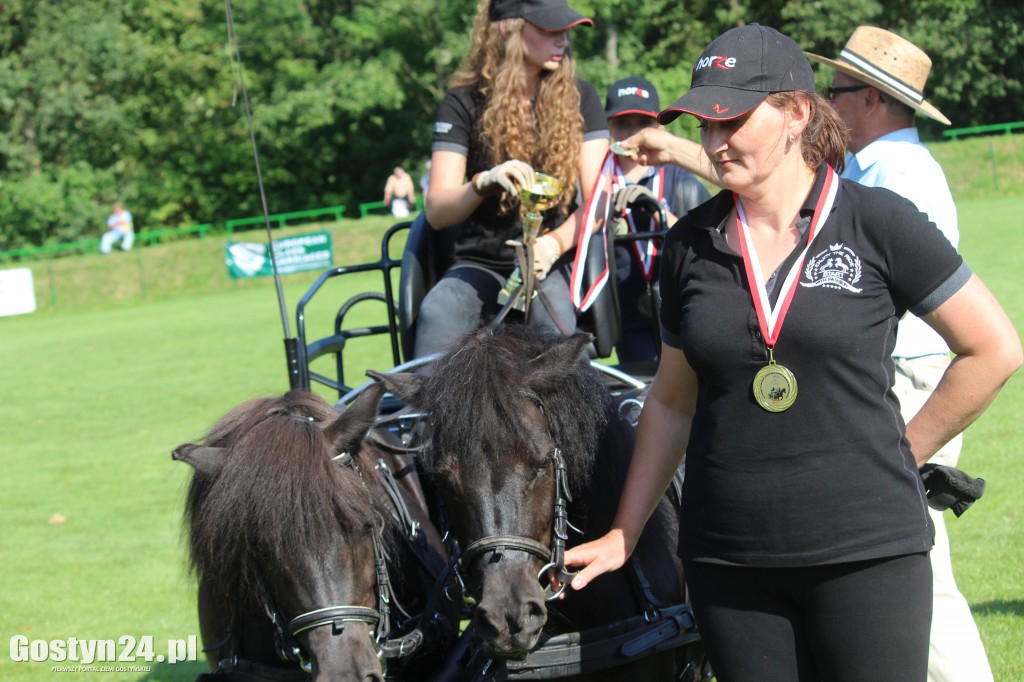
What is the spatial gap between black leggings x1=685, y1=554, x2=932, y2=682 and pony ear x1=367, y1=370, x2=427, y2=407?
113 cm

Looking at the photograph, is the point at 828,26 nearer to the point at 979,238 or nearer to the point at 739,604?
the point at 979,238

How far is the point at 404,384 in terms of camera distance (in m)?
3.53

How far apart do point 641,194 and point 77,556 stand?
19.1ft

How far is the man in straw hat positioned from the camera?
3.47 m

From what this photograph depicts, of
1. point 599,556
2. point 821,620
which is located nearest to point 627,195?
point 599,556

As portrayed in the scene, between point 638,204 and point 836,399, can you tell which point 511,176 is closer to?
point 638,204

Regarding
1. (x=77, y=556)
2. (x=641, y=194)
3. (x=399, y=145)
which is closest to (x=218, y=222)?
(x=399, y=145)

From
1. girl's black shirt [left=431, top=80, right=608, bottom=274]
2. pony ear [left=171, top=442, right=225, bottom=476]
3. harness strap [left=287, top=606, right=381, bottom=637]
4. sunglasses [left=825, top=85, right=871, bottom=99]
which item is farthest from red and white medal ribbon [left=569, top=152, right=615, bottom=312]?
harness strap [left=287, top=606, right=381, bottom=637]

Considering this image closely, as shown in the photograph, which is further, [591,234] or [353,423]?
[591,234]

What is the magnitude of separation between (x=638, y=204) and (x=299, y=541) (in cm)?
316

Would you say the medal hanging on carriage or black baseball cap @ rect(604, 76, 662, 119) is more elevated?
the medal hanging on carriage

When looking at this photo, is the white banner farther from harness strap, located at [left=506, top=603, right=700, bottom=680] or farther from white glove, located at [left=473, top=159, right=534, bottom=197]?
harness strap, located at [left=506, top=603, right=700, bottom=680]

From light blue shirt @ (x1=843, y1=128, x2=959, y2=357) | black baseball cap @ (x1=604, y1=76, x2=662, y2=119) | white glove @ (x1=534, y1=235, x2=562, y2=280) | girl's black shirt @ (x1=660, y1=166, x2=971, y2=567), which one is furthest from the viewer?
black baseball cap @ (x1=604, y1=76, x2=662, y2=119)

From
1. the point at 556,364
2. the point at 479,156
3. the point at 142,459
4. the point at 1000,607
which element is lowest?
the point at 142,459
